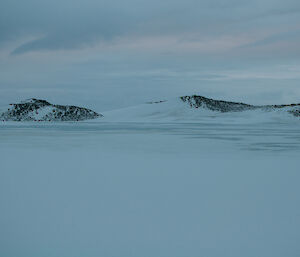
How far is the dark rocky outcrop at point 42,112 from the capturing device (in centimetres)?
5091

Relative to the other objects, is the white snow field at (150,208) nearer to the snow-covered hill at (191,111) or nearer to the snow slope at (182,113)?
the snow slope at (182,113)

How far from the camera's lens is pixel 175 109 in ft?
209

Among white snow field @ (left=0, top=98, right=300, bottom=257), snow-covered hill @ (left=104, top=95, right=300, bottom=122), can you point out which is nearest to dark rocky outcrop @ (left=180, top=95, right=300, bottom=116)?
snow-covered hill @ (left=104, top=95, right=300, bottom=122)

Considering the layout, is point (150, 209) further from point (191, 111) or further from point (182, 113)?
point (191, 111)

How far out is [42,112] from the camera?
52.2 meters

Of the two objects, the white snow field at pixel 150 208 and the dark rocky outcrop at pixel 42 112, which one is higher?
the dark rocky outcrop at pixel 42 112

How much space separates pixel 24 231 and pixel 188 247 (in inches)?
58.4

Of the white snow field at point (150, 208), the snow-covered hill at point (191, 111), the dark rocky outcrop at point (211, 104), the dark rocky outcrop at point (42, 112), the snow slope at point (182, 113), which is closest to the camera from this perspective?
the white snow field at point (150, 208)

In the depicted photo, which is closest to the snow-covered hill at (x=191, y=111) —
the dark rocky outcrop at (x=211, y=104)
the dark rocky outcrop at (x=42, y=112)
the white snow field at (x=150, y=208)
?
the dark rocky outcrop at (x=211, y=104)

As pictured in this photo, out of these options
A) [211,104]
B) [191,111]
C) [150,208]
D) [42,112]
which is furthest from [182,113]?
[150,208]

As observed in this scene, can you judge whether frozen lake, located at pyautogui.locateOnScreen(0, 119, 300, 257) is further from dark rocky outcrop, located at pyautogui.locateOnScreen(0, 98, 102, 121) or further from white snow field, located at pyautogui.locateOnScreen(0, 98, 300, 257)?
dark rocky outcrop, located at pyautogui.locateOnScreen(0, 98, 102, 121)

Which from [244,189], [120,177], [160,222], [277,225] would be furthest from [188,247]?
[120,177]

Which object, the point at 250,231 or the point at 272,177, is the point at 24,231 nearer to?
the point at 250,231

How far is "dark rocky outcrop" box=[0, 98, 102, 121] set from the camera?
2004 inches
